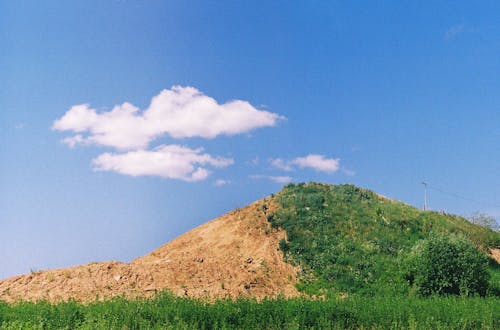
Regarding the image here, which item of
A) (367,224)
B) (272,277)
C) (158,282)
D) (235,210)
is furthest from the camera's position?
(235,210)

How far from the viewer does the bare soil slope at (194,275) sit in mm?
24484

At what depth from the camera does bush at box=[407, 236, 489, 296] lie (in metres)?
25.7

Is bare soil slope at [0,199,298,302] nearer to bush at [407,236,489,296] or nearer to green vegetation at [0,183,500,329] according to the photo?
Result: green vegetation at [0,183,500,329]

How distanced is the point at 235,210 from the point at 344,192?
9.79m

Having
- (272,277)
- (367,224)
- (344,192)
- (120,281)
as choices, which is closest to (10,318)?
(120,281)

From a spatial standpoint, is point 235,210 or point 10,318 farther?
point 235,210

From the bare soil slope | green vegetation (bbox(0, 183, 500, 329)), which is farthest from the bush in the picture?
the bare soil slope

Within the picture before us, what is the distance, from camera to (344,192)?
4059cm

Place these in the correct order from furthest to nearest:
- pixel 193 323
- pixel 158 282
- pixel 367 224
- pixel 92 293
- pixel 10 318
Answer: pixel 367 224, pixel 158 282, pixel 92 293, pixel 10 318, pixel 193 323

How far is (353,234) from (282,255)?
5.76 meters

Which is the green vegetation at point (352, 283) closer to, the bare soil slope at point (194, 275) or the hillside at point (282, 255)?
the hillside at point (282, 255)

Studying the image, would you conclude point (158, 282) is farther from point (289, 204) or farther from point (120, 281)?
point (289, 204)

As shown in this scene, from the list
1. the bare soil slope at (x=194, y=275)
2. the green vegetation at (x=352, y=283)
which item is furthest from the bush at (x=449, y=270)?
the bare soil slope at (x=194, y=275)

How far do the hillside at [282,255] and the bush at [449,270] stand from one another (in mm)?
1231
